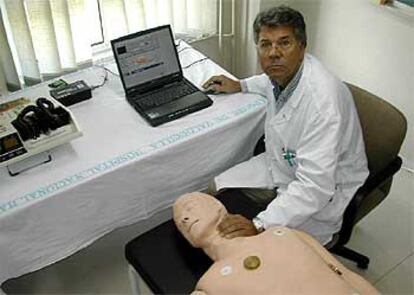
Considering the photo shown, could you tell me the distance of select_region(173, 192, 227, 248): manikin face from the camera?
1484 millimetres

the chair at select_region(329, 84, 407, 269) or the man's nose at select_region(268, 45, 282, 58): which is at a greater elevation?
the man's nose at select_region(268, 45, 282, 58)

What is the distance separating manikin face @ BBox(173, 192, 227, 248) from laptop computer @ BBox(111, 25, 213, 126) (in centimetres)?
36

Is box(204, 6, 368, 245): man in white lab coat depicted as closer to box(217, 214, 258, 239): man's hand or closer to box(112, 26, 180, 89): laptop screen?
box(217, 214, 258, 239): man's hand

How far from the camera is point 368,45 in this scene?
2434 millimetres

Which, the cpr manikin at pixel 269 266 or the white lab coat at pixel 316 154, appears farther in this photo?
the white lab coat at pixel 316 154

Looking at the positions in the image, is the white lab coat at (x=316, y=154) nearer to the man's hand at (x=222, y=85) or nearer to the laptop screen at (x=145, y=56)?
the man's hand at (x=222, y=85)

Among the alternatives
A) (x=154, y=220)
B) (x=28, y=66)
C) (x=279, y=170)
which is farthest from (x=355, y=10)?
(x=28, y=66)

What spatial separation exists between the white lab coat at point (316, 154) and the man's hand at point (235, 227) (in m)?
0.07

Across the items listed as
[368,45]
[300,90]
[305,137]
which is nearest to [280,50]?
[300,90]

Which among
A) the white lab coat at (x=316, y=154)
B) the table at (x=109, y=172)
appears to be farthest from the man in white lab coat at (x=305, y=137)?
the table at (x=109, y=172)

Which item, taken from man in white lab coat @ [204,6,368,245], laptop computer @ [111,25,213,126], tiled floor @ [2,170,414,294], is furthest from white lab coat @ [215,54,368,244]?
tiled floor @ [2,170,414,294]

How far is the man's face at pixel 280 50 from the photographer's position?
155cm

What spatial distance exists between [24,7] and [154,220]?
101 cm

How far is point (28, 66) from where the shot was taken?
7.27ft
